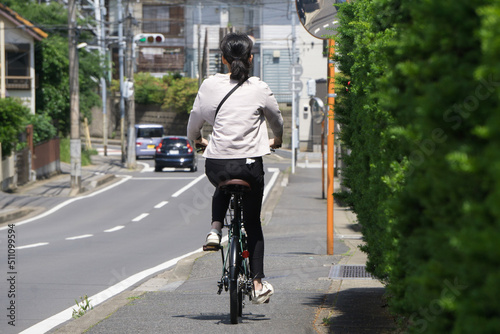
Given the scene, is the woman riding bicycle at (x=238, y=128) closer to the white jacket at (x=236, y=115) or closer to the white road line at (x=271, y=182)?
the white jacket at (x=236, y=115)

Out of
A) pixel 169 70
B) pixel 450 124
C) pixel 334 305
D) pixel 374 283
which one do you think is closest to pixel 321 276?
pixel 374 283

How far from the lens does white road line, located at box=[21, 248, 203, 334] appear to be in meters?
6.11

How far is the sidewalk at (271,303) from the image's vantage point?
16.6 feet

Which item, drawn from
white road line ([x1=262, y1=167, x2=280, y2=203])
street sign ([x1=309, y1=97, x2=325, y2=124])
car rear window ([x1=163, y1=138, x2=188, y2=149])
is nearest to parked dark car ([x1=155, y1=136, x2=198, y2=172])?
car rear window ([x1=163, y1=138, x2=188, y2=149])

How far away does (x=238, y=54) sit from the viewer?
16.9 ft

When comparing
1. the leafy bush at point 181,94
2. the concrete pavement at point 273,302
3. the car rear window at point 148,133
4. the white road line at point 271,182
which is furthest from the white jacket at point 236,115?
the leafy bush at point 181,94

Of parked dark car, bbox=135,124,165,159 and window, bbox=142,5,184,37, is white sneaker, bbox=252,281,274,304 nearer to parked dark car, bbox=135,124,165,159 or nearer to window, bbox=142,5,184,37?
parked dark car, bbox=135,124,165,159

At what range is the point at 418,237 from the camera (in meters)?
2.42

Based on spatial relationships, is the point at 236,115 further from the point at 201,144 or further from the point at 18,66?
the point at 18,66

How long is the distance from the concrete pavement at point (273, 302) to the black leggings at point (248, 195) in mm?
499

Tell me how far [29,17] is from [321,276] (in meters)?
37.2

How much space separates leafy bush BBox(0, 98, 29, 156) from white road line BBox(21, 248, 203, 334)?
44.4 ft

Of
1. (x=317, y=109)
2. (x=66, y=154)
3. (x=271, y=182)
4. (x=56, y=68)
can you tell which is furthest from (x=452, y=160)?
(x=66, y=154)

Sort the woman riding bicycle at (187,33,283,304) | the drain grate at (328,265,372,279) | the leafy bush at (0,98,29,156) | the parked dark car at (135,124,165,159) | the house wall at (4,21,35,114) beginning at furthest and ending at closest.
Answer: the parked dark car at (135,124,165,159)
the house wall at (4,21,35,114)
the leafy bush at (0,98,29,156)
the drain grate at (328,265,372,279)
the woman riding bicycle at (187,33,283,304)
